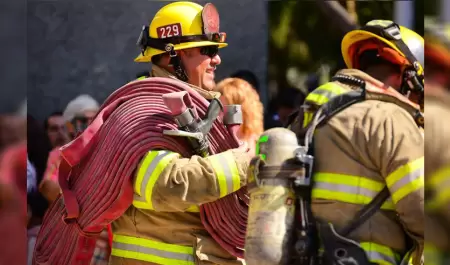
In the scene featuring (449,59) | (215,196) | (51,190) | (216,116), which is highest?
(449,59)

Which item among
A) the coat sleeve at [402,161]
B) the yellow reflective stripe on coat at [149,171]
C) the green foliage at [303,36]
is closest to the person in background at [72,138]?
the yellow reflective stripe on coat at [149,171]

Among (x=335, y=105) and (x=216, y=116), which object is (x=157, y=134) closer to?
(x=216, y=116)

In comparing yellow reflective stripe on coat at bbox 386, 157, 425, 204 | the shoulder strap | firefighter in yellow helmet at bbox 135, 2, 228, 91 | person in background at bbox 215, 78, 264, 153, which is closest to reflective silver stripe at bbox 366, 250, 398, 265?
the shoulder strap

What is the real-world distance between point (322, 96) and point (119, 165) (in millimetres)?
1496

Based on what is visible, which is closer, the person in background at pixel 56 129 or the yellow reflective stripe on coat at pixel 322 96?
the yellow reflective stripe on coat at pixel 322 96

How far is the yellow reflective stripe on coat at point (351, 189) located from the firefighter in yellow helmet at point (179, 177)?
1138 millimetres

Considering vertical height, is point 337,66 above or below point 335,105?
below

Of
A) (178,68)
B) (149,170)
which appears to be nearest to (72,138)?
(178,68)

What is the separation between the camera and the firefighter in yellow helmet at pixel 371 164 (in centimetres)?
355

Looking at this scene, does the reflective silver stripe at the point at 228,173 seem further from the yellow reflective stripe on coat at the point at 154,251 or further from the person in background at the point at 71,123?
the person in background at the point at 71,123

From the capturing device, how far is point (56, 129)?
8266mm

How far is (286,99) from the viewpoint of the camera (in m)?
7.95

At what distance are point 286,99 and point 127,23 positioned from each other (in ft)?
5.53

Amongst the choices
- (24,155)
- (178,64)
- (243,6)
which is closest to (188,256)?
(178,64)
